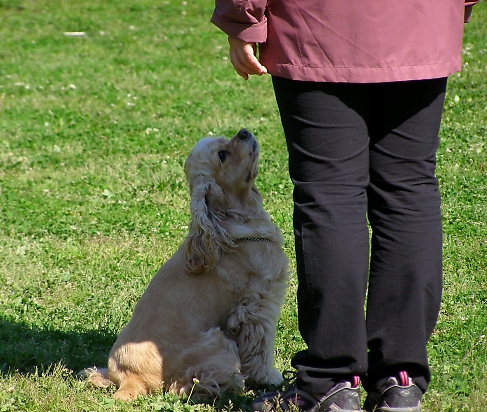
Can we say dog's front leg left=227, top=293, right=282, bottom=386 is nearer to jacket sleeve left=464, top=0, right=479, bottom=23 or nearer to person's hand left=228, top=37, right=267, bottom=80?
person's hand left=228, top=37, right=267, bottom=80

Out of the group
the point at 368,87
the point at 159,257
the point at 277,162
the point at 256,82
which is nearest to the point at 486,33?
the point at 256,82

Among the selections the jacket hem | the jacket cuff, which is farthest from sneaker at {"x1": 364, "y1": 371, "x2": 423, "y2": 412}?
the jacket cuff

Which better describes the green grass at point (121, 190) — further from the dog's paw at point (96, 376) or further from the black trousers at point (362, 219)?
the black trousers at point (362, 219)

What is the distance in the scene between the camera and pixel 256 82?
10180mm

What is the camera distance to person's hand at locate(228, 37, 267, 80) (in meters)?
2.51

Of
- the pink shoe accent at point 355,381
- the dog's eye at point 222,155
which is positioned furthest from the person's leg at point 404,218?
the dog's eye at point 222,155

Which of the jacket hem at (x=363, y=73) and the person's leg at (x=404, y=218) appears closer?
the jacket hem at (x=363, y=73)

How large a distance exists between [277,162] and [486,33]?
5.70 m

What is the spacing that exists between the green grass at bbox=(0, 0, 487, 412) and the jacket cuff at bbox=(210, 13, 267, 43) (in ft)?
5.33

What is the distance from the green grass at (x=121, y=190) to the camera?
364cm

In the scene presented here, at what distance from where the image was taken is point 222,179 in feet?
12.7

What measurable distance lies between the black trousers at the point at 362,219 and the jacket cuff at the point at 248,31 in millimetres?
183

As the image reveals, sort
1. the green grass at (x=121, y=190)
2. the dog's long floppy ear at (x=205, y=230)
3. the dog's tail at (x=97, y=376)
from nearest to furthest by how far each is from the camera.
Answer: the dog's tail at (x=97, y=376) < the dog's long floppy ear at (x=205, y=230) < the green grass at (x=121, y=190)

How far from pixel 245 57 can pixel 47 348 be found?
2.18 m
